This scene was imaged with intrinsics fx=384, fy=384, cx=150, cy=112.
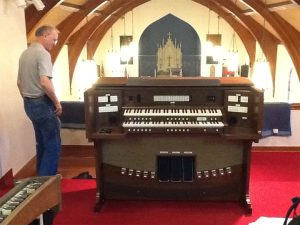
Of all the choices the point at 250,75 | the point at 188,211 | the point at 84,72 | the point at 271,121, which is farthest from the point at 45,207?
the point at 250,75

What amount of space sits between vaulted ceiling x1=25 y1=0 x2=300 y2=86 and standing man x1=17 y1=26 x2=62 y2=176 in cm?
196

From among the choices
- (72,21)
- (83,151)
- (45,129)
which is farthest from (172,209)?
(72,21)

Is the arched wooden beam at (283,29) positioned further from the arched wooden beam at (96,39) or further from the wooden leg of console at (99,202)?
the arched wooden beam at (96,39)

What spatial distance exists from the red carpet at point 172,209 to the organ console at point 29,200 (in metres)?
1.18

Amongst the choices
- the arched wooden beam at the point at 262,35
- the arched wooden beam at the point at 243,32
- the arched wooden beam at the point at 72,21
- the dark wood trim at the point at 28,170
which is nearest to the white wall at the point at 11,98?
the dark wood trim at the point at 28,170

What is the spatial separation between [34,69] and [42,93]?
232mm

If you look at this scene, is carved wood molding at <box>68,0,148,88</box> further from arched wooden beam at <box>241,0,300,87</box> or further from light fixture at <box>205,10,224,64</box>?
arched wooden beam at <box>241,0,300,87</box>

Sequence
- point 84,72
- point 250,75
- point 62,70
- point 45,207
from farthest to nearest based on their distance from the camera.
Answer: point 250,75 → point 62,70 → point 84,72 → point 45,207

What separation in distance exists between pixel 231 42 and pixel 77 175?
31.7 feet

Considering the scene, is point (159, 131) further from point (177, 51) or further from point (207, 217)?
point (177, 51)

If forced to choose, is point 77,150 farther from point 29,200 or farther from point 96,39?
point 96,39

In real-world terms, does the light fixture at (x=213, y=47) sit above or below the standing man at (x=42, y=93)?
above

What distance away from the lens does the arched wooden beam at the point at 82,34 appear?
33.9 feet

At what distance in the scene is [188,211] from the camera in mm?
3412
